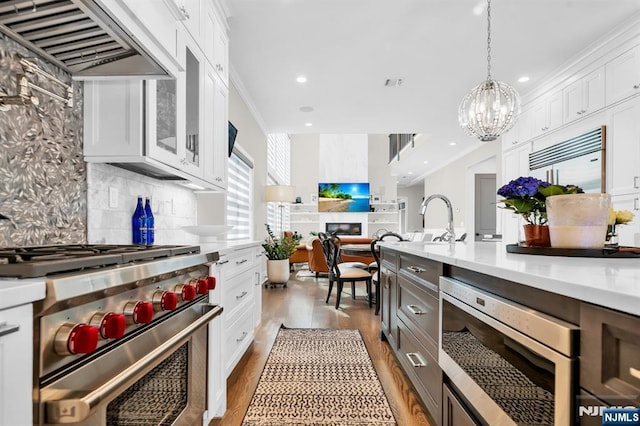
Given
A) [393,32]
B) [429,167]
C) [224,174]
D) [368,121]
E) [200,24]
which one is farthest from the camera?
[429,167]

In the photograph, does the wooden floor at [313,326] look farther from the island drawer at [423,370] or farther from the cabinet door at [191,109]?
the cabinet door at [191,109]

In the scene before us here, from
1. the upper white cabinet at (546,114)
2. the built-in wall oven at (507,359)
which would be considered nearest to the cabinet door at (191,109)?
the built-in wall oven at (507,359)

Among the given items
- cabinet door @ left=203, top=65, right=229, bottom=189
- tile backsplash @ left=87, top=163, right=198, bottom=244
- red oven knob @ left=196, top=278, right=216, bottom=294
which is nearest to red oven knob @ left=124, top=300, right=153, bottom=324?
red oven knob @ left=196, top=278, right=216, bottom=294

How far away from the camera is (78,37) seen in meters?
1.28

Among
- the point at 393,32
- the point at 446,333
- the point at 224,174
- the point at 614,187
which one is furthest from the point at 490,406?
the point at 614,187

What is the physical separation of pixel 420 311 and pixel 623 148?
9.93 ft

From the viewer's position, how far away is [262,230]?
19.7 ft

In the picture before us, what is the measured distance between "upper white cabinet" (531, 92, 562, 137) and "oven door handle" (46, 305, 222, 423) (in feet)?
16.0

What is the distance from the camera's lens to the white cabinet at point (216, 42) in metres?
2.36

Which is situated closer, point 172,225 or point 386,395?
point 386,395

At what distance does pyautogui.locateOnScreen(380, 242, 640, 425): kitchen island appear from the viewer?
0.64 m

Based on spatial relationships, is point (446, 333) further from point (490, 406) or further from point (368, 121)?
point (368, 121)

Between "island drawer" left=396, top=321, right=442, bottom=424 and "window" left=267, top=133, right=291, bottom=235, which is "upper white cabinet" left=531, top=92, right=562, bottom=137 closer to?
"island drawer" left=396, top=321, right=442, bottom=424

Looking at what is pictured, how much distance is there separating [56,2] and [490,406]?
1769 mm
